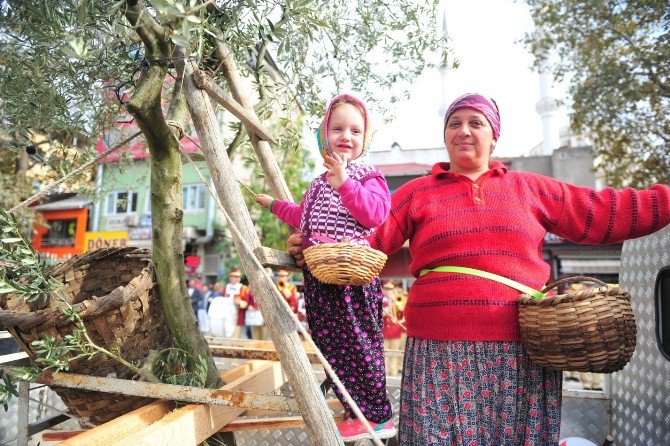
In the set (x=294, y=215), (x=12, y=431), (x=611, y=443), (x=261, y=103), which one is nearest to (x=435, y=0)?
(x=261, y=103)

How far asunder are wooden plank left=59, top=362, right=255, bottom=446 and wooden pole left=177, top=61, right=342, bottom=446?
0.71 metres

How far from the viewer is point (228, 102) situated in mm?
2500

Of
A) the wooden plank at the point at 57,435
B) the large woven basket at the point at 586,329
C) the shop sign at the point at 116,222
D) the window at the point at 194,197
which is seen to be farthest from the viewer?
the shop sign at the point at 116,222

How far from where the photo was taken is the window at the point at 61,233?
2683 cm

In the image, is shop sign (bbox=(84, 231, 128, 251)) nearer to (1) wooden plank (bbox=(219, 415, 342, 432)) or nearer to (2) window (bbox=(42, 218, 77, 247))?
(2) window (bbox=(42, 218, 77, 247))

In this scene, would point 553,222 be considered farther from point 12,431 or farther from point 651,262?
point 12,431

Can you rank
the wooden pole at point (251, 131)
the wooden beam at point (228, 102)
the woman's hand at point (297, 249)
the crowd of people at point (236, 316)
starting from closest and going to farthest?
1. the woman's hand at point (297, 249)
2. the wooden beam at point (228, 102)
3. the wooden pole at point (251, 131)
4. the crowd of people at point (236, 316)

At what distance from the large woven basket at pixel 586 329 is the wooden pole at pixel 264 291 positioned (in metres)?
0.83

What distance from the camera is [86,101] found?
11.0ft

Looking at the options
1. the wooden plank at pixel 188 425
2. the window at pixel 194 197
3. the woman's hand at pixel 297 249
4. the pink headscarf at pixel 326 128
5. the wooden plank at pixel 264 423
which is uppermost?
the window at pixel 194 197

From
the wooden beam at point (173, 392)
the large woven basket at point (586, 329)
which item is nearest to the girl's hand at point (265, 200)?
the wooden beam at point (173, 392)

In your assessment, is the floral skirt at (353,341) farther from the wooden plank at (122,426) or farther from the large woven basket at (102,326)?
the large woven basket at (102,326)

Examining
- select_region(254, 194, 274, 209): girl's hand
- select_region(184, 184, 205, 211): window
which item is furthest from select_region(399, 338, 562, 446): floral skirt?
select_region(184, 184, 205, 211): window

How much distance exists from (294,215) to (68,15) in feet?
4.73
